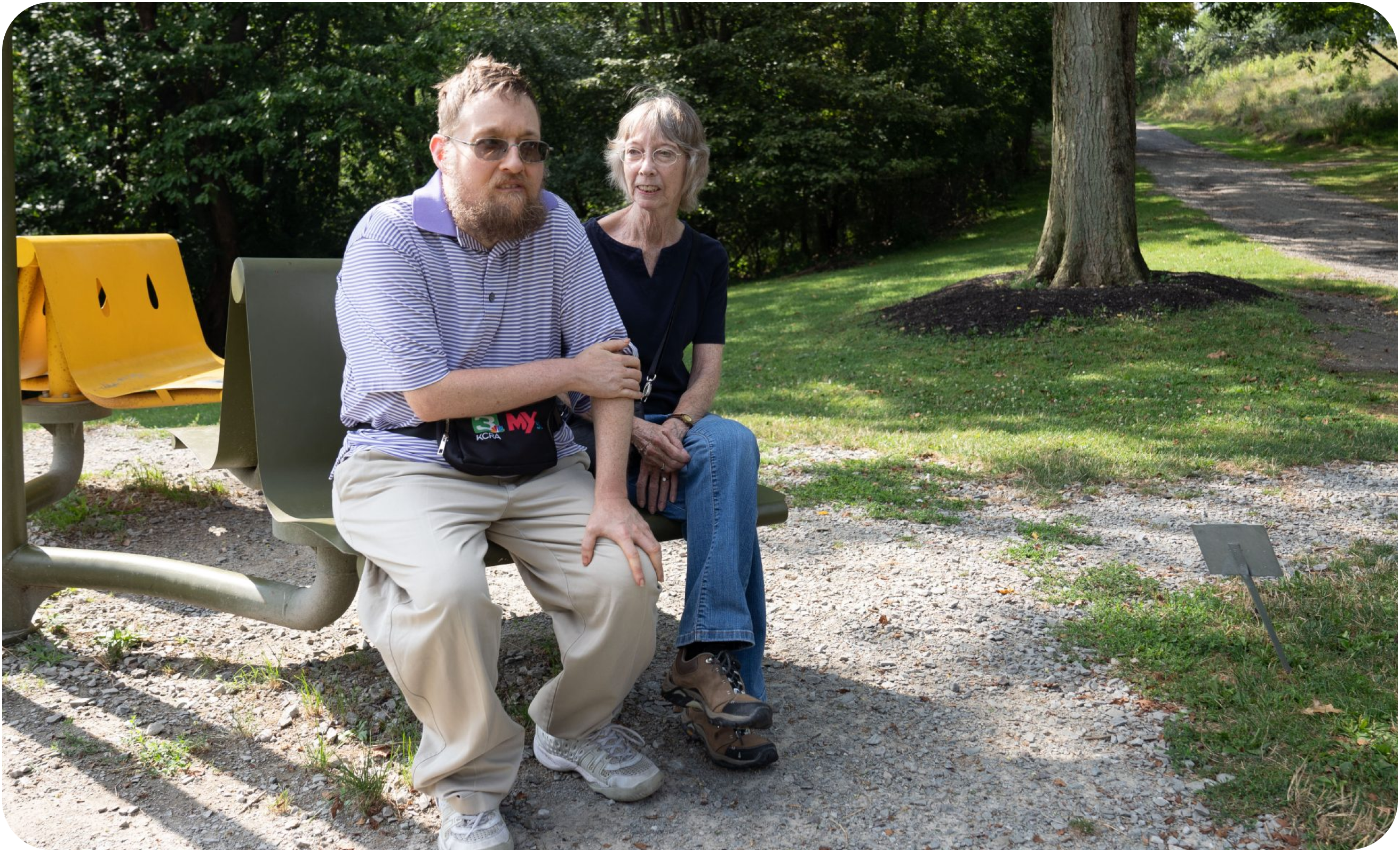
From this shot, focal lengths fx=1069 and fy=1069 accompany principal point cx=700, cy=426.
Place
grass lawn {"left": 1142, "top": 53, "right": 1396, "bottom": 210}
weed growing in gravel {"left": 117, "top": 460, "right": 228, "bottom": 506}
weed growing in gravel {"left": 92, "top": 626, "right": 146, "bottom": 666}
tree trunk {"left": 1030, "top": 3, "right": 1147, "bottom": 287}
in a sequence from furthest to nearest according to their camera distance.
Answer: grass lawn {"left": 1142, "top": 53, "right": 1396, "bottom": 210}, tree trunk {"left": 1030, "top": 3, "right": 1147, "bottom": 287}, weed growing in gravel {"left": 117, "top": 460, "right": 228, "bottom": 506}, weed growing in gravel {"left": 92, "top": 626, "right": 146, "bottom": 666}

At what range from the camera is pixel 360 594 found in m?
2.64

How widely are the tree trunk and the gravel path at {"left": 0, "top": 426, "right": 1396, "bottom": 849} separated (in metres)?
6.25

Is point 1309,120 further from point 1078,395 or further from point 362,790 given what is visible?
point 362,790

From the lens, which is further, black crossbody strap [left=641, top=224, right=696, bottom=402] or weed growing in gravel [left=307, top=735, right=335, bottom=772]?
black crossbody strap [left=641, top=224, right=696, bottom=402]

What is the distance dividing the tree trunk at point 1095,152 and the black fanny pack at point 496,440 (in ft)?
29.4

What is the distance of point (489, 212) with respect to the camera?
274cm

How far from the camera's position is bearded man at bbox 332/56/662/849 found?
98.7 inches

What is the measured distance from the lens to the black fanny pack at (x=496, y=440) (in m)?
2.69

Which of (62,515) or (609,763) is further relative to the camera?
(62,515)

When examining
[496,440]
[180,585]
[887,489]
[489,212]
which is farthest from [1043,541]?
[180,585]

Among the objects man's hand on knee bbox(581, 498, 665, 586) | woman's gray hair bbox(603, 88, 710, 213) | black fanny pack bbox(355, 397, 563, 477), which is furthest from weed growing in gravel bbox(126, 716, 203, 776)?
woman's gray hair bbox(603, 88, 710, 213)

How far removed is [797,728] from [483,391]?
4.39 feet

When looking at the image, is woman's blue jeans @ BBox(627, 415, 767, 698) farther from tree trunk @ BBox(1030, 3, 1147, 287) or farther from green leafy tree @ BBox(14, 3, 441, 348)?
green leafy tree @ BBox(14, 3, 441, 348)

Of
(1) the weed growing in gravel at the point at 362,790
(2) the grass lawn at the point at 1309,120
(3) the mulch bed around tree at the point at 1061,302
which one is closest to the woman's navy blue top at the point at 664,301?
(1) the weed growing in gravel at the point at 362,790
